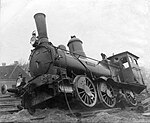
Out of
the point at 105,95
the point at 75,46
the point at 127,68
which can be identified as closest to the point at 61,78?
the point at 105,95

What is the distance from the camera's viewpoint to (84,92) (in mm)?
6512

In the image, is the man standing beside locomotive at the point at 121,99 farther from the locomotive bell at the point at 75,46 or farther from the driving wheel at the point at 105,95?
the locomotive bell at the point at 75,46

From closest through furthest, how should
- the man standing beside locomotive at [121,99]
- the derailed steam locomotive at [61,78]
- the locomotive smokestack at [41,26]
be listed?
the derailed steam locomotive at [61,78], the locomotive smokestack at [41,26], the man standing beside locomotive at [121,99]

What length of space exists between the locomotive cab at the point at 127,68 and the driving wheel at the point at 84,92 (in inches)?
139

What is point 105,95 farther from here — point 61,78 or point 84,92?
point 61,78

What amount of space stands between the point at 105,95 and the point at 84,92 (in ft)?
5.00

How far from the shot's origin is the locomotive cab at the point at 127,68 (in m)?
9.91

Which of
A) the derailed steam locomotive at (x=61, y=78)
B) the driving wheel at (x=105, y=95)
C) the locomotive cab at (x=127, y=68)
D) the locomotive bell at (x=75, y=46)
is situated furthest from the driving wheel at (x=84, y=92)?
the locomotive cab at (x=127, y=68)

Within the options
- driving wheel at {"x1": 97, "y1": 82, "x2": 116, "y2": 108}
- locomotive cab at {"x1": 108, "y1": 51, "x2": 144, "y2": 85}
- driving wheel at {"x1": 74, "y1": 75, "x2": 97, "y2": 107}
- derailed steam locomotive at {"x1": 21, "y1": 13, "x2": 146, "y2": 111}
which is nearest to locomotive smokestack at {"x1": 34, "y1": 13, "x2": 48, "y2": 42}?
derailed steam locomotive at {"x1": 21, "y1": 13, "x2": 146, "y2": 111}

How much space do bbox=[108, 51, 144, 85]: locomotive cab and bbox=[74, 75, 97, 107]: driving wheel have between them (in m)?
Answer: 3.52

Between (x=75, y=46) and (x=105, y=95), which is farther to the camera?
(x=75, y=46)

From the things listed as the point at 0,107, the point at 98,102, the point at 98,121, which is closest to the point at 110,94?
the point at 98,102

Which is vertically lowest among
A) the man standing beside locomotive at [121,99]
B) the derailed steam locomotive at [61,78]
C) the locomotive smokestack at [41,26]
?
A: the man standing beside locomotive at [121,99]

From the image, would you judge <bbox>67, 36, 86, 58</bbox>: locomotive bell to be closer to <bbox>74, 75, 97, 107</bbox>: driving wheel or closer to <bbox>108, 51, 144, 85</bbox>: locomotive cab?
<bbox>108, 51, 144, 85</bbox>: locomotive cab
